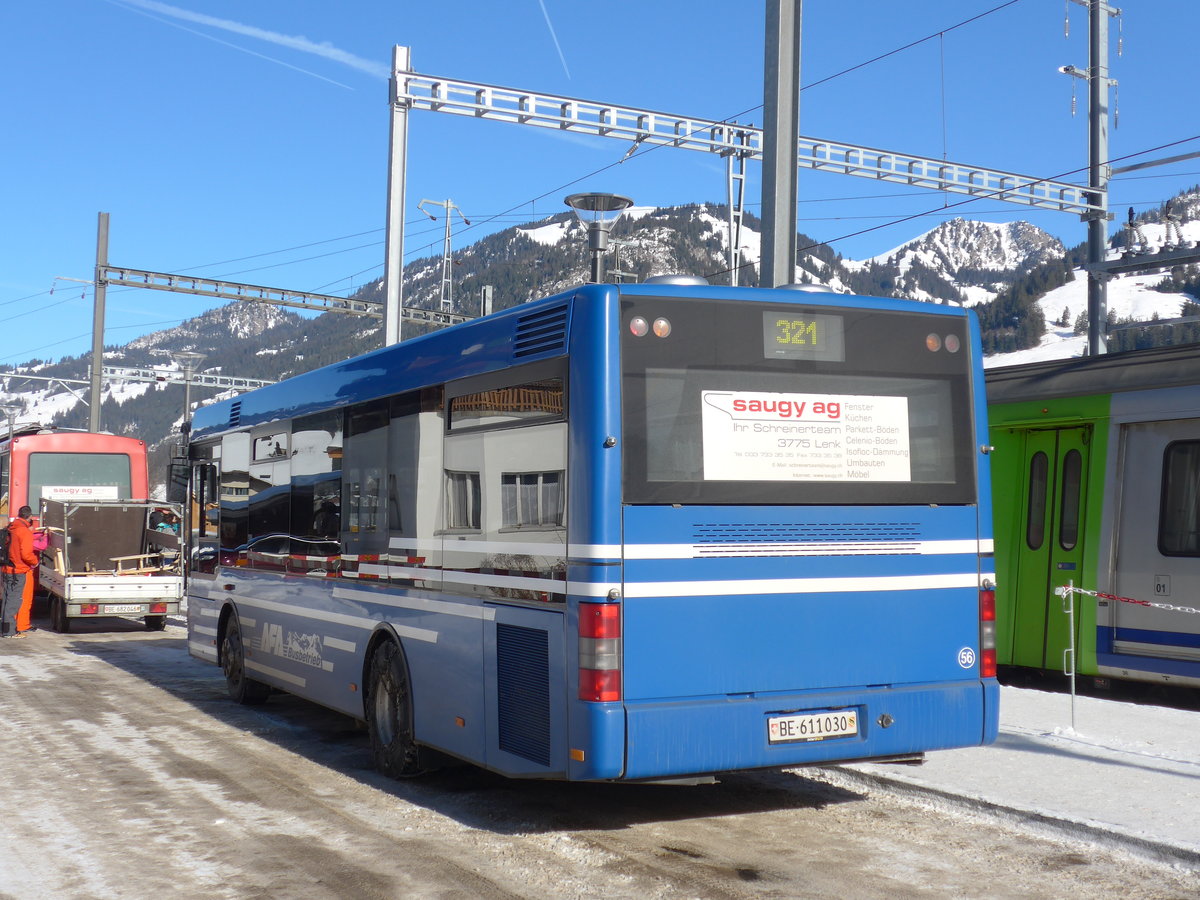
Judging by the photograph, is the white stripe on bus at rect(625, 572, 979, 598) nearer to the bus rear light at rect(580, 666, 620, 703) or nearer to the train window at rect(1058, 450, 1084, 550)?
the bus rear light at rect(580, 666, 620, 703)

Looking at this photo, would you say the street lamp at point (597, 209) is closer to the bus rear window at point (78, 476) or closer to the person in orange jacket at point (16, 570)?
the person in orange jacket at point (16, 570)

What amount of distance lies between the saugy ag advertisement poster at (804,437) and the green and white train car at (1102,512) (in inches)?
176

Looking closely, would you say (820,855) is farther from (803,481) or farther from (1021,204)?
(1021,204)

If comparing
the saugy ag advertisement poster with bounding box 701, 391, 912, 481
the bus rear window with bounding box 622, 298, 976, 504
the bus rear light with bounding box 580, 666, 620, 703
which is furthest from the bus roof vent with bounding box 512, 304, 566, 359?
the bus rear light with bounding box 580, 666, 620, 703

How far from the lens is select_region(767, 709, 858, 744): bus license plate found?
6.75 metres

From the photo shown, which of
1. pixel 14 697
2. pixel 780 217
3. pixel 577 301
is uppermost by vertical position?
pixel 780 217

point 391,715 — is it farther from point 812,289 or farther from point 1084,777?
point 1084,777

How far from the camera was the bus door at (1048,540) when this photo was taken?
12219 millimetres

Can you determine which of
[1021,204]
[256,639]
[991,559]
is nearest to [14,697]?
[256,639]

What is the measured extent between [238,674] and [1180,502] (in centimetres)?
841

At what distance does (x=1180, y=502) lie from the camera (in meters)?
11.2

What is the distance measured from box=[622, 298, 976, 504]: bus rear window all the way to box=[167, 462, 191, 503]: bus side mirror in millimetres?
8158

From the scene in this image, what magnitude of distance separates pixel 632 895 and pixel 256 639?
6.76 m

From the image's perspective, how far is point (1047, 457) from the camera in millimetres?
12594
